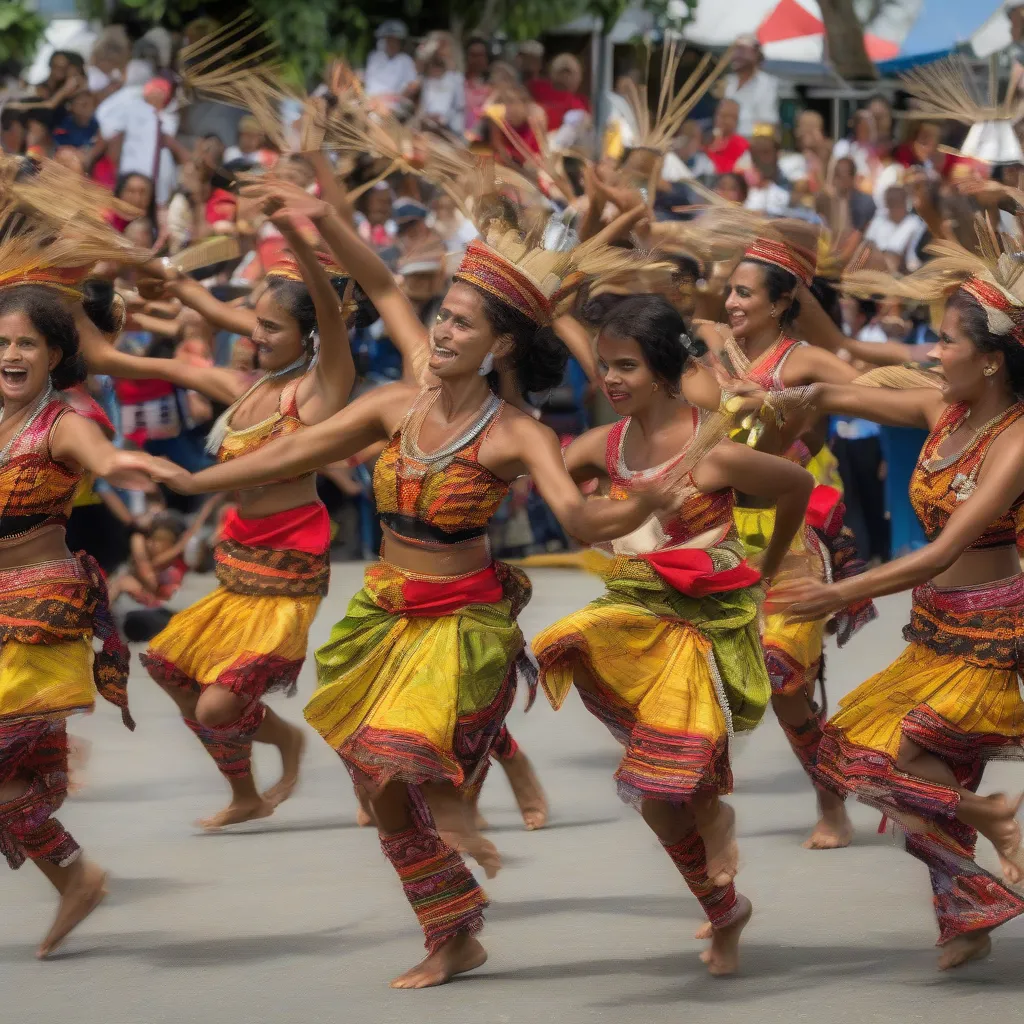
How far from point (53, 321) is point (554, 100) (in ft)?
31.6

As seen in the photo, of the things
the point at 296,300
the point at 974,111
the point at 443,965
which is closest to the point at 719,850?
the point at 443,965

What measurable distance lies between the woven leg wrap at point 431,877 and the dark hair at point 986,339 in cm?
173

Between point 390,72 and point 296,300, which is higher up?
point 296,300

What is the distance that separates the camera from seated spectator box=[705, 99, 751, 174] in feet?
45.3

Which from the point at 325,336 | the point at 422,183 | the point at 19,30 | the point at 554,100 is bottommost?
the point at 422,183

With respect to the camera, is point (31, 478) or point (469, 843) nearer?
point (469, 843)

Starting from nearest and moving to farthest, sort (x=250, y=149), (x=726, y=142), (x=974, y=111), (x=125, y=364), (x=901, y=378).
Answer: (x=901, y=378) → (x=125, y=364) → (x=974, y=111) → (x=250, y=149) → (x=726, y=142)

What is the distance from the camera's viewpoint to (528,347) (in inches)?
195

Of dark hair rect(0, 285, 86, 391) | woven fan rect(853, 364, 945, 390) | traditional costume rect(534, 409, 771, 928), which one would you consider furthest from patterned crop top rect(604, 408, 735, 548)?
dark hair rect(0, 285, 86, 391)

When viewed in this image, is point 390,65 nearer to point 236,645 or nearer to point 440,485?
point 236,645

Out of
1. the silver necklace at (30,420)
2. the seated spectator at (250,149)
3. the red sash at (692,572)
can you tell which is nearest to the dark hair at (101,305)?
the silver necklace at (30,420)

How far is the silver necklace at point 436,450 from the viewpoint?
4805mm

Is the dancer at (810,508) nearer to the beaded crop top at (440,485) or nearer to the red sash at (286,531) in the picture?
the red sash at (286,531)

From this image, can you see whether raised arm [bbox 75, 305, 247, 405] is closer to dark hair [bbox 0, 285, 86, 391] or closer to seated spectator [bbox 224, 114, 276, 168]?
dark hair [bbox 0, 285, 86, 391]
